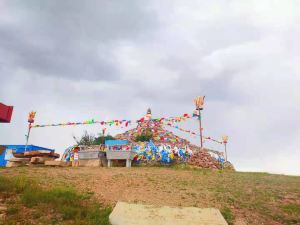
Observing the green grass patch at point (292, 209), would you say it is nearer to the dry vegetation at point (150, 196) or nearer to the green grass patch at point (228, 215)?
the dry vegetation at point (150, 196)

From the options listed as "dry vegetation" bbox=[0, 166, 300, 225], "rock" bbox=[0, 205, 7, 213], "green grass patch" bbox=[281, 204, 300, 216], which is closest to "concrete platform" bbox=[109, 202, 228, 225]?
"dry vegetation" bbox=[0, 166, 300, 225]

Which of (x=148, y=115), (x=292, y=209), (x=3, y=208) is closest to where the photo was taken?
(x=3, y=208)

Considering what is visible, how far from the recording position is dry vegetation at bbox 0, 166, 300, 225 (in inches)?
322

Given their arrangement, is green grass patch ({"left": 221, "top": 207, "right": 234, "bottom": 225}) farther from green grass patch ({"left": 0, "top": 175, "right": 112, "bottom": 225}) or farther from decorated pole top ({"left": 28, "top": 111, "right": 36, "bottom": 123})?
decorated pole top ({"left": 28, "top": 111, "right": 36, "bottom": 123})

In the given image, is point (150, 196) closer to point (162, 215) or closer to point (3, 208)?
point (162, 215)

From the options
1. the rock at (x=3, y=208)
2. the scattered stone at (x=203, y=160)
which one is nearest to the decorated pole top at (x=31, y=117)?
the scattered stone at (x=203, y=160)

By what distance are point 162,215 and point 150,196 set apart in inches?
79.5

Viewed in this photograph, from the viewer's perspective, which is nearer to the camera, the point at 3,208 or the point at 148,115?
the point at 3,208

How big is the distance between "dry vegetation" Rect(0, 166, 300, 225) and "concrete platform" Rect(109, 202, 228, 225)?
0.39 metres

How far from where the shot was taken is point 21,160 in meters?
21.9

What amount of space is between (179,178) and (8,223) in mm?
9103

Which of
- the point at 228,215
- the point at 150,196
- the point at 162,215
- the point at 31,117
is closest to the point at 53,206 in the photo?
the point at 162,215

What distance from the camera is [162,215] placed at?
8.66 meters

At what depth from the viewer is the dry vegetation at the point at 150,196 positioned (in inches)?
322
